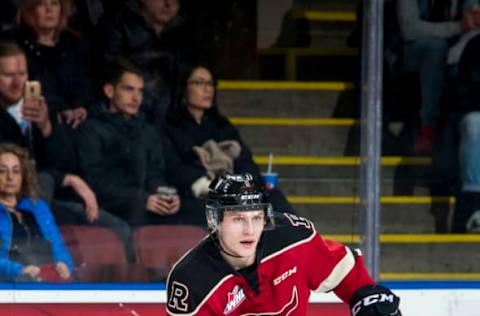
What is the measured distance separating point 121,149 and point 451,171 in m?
1.10

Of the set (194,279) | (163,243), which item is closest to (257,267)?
(194,279)

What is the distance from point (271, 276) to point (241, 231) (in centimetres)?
17

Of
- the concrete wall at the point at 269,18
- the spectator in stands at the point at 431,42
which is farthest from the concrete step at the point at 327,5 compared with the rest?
the spectator in stands at the point at 431,42

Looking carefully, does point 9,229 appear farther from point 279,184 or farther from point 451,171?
point 451,171

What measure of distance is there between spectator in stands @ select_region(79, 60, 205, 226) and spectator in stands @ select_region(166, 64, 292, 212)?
0.06 metres

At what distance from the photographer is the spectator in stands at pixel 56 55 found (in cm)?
423

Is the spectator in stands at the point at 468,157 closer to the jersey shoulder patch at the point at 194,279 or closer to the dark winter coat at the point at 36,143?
the dark winter coat at the point at 36,143

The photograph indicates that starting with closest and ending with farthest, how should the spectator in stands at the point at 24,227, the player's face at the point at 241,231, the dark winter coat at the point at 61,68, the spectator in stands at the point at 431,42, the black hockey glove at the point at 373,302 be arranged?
the player's face at the point at 241,231 → the black hockey glove at the point at 373,302 → the spectator in stands at the point at 24,227 → the dark winter coat at the point at 61,68 → the spectator in stands at the point at 431,42

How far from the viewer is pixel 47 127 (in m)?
4.21

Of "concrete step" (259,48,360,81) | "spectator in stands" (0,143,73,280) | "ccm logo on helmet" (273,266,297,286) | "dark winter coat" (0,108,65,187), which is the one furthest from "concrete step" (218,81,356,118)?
"ccm logo on helmet" (273,266,297,286)

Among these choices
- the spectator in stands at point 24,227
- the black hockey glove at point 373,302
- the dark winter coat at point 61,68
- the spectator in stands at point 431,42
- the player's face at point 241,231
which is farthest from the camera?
the spectator in stands at point 431,42

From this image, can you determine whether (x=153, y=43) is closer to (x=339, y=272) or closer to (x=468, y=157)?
(x=468, y=157)

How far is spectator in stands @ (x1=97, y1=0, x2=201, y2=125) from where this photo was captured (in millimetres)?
4270

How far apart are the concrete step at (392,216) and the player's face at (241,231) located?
4.85ft
